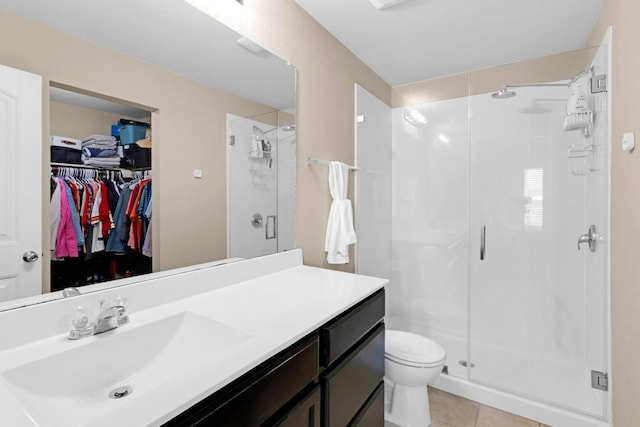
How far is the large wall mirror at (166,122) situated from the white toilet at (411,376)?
0.91 metres

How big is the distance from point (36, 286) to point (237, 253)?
0.72 meters

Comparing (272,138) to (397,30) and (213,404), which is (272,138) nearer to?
(397,30)

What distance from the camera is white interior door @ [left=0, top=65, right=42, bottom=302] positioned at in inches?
32.3

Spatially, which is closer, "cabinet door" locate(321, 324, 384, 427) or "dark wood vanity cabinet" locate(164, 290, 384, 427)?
"dark wood vanity cabinet" locate(164, 290, 384, 427)

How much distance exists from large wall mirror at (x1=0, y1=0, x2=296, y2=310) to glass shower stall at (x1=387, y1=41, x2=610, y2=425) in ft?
4.85

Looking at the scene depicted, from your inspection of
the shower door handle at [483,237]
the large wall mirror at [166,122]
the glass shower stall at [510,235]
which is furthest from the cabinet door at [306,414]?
the shower door handle at [483,237]

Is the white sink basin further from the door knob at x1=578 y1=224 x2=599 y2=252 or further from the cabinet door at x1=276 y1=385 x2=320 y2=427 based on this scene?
the door knob at x1=578 y1=224 x2=599 y2=252

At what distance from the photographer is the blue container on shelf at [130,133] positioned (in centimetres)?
105

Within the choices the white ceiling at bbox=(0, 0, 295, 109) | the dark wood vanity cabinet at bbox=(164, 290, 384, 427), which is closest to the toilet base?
the dark wood vanity cabinet at bbox=(164, 290, 384, 427)

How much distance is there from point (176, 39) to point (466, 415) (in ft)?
8.39

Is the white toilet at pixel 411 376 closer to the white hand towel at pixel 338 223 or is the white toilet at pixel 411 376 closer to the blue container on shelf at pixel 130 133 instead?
the white hand towel at pixel 338 223

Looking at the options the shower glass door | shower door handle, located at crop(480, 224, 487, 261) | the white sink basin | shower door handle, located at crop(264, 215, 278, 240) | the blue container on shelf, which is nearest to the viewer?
the white sink basin

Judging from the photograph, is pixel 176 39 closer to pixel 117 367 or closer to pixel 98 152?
pixel 98 152

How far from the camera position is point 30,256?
878mm
